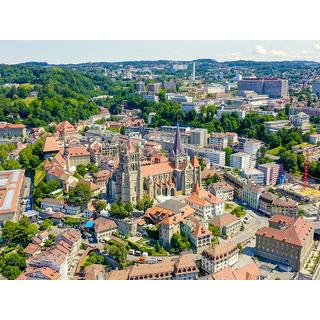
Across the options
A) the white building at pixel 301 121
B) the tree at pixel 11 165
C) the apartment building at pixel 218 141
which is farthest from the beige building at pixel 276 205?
the white building at pixel 301 121

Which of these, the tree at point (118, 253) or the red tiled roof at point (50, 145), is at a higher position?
the red tiled roof at point (50, 145)

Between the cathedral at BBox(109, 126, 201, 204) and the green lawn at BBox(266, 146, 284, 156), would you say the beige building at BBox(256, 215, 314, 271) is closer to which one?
the cathedral at BBox(109, 126, 201, 204)

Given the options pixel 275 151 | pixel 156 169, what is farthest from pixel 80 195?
pixel 275 151

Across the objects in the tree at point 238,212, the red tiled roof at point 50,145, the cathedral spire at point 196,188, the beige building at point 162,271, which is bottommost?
the tree at point 238,212

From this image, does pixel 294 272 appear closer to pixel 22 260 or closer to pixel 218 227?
pixel 218 227

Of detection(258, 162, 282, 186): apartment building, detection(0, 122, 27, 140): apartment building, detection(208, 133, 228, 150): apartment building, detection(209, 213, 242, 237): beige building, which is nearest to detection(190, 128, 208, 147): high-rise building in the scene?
detection(208, 133, 228, 150): apartment building

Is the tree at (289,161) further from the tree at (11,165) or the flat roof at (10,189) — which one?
the tree at (11,165)

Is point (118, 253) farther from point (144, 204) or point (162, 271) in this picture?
point (144, 204)
